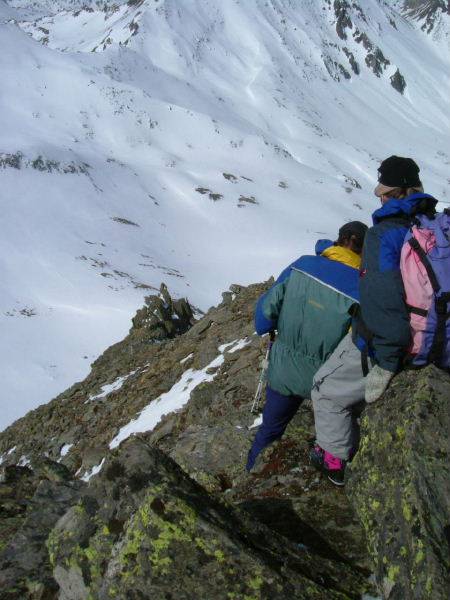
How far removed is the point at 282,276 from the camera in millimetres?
4770

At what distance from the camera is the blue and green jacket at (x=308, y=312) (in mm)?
4352

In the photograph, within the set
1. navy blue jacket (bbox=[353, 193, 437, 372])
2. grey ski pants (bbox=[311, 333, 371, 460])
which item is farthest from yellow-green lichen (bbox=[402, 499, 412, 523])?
grey ski pants (bbox=[311, 333, 371, 460])

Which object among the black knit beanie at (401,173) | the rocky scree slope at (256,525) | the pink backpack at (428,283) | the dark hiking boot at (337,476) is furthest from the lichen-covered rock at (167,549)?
the black knit beanie at (401,173)

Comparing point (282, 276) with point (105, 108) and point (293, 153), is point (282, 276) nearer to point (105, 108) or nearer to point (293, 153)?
point (105, 108)

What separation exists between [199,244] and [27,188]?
19594mm

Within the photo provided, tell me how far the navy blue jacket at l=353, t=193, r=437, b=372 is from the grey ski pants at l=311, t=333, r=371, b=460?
0.39 meters

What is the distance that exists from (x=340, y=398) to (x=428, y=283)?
4.30 feet

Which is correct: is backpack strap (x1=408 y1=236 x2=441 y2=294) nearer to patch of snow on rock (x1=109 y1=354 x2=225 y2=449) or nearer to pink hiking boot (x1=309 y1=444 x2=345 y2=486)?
pink hiking boot (x1=309 y1=444 x2=345 y2=486)

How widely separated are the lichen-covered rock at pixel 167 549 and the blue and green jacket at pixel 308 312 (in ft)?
5.05

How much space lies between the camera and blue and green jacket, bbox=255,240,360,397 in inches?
171

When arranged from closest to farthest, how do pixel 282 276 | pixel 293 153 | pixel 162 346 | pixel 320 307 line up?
pixel 320 307 < pixel 282 276 < pixel 162 346 < pixel 293 153

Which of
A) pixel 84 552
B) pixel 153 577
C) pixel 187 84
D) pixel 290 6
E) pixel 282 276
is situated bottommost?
pixel 187 84

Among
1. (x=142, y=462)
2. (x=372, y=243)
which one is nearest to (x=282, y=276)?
(x=372, y=243)

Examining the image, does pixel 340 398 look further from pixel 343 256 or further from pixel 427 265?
pixel 427 265
